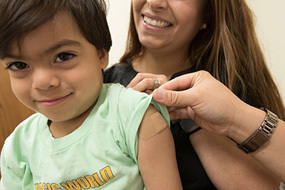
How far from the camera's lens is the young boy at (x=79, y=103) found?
608 mm

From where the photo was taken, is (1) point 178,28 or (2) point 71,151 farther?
(1) point 178,28

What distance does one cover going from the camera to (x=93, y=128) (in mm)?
707

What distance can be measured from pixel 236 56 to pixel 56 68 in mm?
763

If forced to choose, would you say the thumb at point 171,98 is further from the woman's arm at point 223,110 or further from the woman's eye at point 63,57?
the woman's eye at point 63,57

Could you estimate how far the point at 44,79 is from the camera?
62 centimetres

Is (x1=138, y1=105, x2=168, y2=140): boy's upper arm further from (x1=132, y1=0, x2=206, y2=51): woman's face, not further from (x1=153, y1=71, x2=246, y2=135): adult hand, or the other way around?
(x1=132, y1=0, x2=206, y2=51): woman's face

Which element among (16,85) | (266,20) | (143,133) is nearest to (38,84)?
(16,85)

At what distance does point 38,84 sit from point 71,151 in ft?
0.71

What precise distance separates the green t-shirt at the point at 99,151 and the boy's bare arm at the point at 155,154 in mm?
23

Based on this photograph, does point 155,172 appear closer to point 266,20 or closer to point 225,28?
point 225,28

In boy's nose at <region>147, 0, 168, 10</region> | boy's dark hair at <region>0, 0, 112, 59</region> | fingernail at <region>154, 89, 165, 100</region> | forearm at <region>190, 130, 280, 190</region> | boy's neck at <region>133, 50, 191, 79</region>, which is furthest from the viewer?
boy's neck at <region>133, 50, 191, 79</region>

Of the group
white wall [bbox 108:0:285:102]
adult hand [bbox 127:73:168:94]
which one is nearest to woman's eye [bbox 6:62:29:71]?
adult hand [bbox 127:73:168:94]

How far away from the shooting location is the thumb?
0.72m

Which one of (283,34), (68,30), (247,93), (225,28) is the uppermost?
(68,30)
